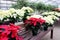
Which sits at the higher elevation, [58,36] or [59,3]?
[59,3]

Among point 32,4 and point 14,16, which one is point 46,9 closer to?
point 32,4

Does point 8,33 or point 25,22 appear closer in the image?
point 8,33

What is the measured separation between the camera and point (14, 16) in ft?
8.54

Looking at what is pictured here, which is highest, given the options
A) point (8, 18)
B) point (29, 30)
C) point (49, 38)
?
point (8, 18)

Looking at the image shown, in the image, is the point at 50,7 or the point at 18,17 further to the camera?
the point at 50,7

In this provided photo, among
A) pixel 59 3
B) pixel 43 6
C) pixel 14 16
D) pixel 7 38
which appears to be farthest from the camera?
pixel 59 3

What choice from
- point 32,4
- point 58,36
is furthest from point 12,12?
point 32,4

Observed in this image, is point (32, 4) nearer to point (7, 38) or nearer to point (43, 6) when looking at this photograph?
point (43, 6)

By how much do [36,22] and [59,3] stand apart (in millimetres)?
3505

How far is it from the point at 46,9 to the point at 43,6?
0.46 feet

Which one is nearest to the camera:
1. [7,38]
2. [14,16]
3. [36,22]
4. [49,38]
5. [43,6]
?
[7,38]

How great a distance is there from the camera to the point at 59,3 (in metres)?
5.61

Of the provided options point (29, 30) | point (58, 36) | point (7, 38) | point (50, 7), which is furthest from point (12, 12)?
point (50, 7)

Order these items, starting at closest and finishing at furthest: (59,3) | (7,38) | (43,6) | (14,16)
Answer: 1. (7,38)
2. (14,16)
3. (43,6)
4. (59,3)
